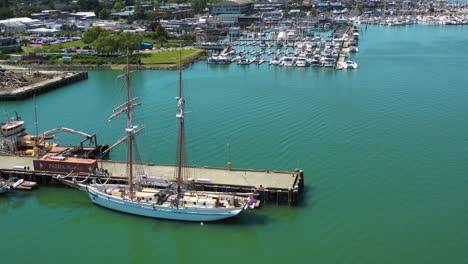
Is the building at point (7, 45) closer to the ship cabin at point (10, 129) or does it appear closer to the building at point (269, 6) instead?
the ship cabin at point (10, 129)

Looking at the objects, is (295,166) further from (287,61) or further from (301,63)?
(287,61)

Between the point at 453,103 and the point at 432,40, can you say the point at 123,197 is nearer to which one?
the point at 453,103

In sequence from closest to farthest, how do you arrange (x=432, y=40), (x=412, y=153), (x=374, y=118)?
(x=412, y=153)
(x=374, y=118)
(x=432, y=40)

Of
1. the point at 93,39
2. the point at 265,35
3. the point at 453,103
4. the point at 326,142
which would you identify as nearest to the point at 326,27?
the point at 265,35

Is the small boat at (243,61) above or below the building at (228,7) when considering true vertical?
below

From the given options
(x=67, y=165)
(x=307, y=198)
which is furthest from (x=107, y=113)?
(x=307, y=198)

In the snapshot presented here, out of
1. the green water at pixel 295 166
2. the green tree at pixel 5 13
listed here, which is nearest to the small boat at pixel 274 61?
the green water at pixel 295 166
